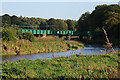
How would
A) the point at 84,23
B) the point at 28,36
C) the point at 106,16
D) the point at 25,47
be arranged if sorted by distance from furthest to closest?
the point at 84,23, the point at 106,16, the point at 28,36, the point at 25,47

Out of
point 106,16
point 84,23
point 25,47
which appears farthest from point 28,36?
point 84,23

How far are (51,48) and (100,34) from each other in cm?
3942

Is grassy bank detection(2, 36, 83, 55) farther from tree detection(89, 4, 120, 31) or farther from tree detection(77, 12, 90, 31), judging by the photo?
tree detection(77, 12, 90, 31)

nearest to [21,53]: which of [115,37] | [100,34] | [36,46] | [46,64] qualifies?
[36,46]

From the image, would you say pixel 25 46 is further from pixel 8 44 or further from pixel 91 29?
pixel 91 29

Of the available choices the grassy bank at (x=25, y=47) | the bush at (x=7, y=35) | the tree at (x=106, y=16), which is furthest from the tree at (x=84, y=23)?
the bush at (x=7, y=35)

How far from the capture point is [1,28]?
31.8 meters

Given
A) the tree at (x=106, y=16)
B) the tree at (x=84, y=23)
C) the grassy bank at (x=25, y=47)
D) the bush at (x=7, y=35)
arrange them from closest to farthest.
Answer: the grassy bank at (x=25, y=47), the bush at (x=7, y=35), the tree at (x=106, y=16), the tree at (x=84, y=23)

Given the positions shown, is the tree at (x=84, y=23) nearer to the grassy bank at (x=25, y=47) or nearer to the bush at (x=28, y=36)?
the grassy bank at (x=25, y=47)

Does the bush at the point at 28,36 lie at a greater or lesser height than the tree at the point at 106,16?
lesser

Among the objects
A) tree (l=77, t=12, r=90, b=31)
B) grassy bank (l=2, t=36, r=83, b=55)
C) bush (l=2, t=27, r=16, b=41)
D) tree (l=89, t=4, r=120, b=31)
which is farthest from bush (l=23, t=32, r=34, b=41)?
tree (l=77, t=12, r=90, b=31)

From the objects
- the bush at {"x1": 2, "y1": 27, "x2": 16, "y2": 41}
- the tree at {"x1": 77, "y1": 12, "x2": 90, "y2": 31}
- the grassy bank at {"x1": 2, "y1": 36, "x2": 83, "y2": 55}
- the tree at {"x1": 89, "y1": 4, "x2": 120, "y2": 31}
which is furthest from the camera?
the tree at {"x1": 77, "y1": 12, "x2": 90, "y2": 31}

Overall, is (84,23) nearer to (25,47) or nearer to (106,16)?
(106,16)

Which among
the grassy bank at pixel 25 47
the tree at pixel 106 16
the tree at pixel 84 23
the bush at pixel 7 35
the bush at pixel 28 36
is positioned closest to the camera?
the grassy bank at pixel 25 47
